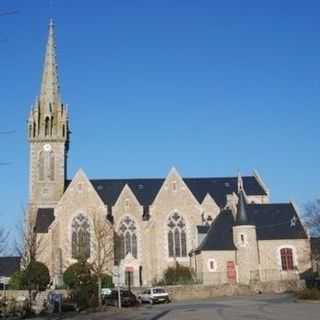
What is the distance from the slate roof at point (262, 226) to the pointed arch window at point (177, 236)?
4.21 m

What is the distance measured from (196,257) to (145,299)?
18.1m

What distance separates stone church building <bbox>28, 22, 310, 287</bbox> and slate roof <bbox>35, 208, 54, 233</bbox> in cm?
12

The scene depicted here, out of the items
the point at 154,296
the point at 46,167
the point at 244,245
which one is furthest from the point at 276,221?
the point at 46,167

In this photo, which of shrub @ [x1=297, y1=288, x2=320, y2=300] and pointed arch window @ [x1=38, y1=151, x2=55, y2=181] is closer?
shrub @ [x1=297, y1=288, x2=320, y2=300]

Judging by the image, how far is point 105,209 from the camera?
66.1 metres

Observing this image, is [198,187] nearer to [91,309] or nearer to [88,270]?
[88,270]

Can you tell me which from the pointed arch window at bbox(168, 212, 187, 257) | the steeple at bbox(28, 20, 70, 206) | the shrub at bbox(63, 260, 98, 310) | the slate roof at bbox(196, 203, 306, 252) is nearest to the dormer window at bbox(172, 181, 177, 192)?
the pointed arch window at bbox(168, 212, 187, 257)

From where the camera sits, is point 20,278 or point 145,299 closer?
point 145,299

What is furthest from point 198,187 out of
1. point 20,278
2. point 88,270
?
point 88,270

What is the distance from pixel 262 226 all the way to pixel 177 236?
10231mm

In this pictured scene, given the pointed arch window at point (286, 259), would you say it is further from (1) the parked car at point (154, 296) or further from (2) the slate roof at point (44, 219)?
(2) the slate roof at point (44, 219)

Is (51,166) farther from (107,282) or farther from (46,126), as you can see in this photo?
(107,282)

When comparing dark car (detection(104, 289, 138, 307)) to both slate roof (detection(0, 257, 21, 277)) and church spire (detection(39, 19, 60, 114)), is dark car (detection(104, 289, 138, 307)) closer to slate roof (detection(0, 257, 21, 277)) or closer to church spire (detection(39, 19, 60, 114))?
church spire (detection(39, 19, 60, 114))

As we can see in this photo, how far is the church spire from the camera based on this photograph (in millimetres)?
74275
